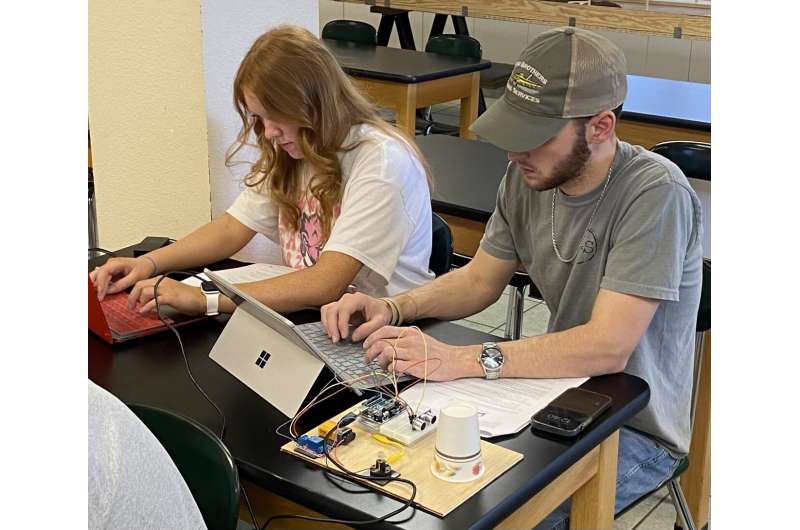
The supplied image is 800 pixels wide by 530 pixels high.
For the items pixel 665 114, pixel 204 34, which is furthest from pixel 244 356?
pixel 665 114

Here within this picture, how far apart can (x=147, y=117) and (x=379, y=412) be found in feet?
4.69

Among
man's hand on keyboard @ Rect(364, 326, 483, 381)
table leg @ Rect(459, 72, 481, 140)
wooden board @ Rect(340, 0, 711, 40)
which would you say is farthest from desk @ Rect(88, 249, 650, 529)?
wooden board @ Rect(340, 0, 711, 40)

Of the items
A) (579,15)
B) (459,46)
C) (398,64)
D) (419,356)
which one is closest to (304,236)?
(419,356)

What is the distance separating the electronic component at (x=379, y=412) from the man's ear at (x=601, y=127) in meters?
0.61

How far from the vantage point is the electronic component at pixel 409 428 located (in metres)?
1.35

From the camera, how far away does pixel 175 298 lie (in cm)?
188

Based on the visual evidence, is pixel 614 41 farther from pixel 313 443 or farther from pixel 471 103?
pixel 313 443

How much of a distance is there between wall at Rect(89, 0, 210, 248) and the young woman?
1.06 feet

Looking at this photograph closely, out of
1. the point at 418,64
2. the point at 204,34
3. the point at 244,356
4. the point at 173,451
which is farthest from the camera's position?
the point at 418,64

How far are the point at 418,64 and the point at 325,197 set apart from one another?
2.95m

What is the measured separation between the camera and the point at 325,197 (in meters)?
2.10

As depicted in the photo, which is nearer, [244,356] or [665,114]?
[244,356]

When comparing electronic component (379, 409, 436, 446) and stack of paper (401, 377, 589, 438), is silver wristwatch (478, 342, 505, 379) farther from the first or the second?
electronic component (379, 409, 436, 446)
